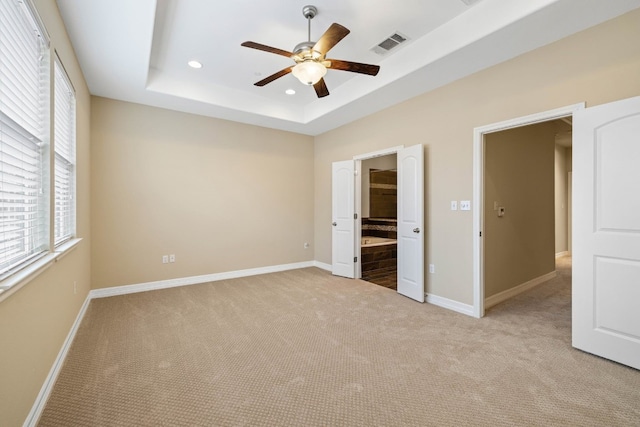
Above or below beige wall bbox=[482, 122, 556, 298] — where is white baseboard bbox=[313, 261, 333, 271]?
below

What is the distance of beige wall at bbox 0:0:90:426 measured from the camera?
136cm

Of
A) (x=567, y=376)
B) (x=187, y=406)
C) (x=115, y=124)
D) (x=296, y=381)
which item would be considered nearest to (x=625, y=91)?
(x=567, y=376)

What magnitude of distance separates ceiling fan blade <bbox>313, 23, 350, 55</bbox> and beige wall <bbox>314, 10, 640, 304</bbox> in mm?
1881

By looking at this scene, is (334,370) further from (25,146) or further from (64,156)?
(64,156)

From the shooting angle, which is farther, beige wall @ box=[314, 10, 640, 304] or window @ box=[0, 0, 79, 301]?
beige wall @ box=[314, 10, 640, 304]

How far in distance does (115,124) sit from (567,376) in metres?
5.72

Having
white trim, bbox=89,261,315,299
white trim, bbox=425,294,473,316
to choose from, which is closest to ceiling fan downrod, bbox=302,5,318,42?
white trim, bbox=425,294,473,316

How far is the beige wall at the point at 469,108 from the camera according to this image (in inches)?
91.4

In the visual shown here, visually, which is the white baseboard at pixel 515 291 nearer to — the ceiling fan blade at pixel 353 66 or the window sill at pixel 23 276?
the ceiling fan blade at pixel 353 66

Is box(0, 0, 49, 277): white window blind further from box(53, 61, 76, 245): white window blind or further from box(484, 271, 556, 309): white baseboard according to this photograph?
box(484, 271, 556, 309): white baseboard

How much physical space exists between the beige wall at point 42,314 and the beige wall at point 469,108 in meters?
3.78

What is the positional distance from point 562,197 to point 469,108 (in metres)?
5.68

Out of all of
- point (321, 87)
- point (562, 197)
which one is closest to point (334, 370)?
point (321, 87)

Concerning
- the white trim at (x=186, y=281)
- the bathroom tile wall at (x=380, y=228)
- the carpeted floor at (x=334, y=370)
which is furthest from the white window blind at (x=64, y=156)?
the bathroom tile wall at (x=380, y=228)
